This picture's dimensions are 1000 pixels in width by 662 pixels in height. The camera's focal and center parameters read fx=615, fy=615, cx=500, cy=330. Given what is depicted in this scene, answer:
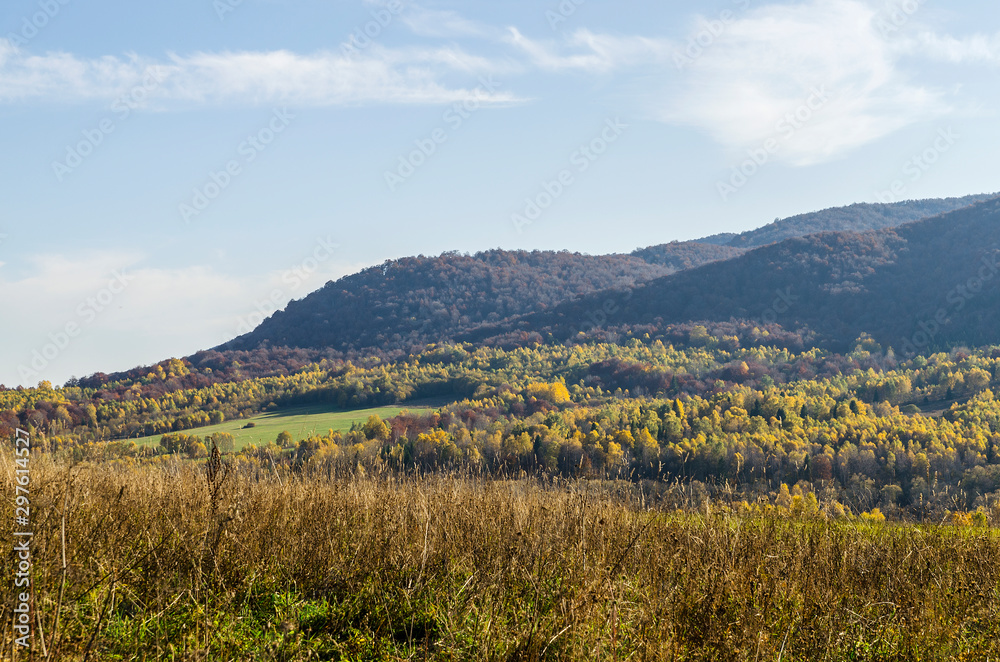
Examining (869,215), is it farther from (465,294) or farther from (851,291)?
(465,294)

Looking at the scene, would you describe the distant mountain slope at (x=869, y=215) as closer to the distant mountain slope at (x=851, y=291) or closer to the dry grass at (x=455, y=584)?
the distant mountain slope at (x=851, y=291)

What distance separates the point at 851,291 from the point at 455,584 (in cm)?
12986

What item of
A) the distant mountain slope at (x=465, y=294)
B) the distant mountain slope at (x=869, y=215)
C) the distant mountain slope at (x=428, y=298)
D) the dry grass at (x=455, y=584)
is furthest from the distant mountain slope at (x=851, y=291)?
Answer: the dry grass at (x=455, y=584)

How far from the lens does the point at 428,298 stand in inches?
5487

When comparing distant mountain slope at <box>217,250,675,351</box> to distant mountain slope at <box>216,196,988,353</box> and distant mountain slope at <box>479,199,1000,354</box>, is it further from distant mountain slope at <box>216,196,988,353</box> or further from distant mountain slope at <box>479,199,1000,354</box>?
distant mountain slope at <box>479,199,1000,354</box>

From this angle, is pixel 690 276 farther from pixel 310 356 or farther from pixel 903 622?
pixel 903 622

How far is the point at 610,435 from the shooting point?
4681cm

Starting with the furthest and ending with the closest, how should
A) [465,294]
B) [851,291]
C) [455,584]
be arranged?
[465,294] < [851,291] < [455,584]

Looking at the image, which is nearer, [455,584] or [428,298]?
[455,584]

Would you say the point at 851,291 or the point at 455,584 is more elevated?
the point at 851,291

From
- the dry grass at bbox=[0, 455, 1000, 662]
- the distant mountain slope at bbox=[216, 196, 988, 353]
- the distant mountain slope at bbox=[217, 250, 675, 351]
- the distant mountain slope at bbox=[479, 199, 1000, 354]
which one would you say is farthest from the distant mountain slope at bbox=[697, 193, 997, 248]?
the dry grass at bbox=[0, 455, 1000, 662]

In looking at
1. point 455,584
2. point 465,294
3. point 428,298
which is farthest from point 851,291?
point 455,584

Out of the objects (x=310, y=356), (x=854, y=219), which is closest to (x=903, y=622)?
(x=310, y=356)

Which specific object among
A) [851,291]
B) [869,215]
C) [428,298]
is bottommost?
[851,291]
